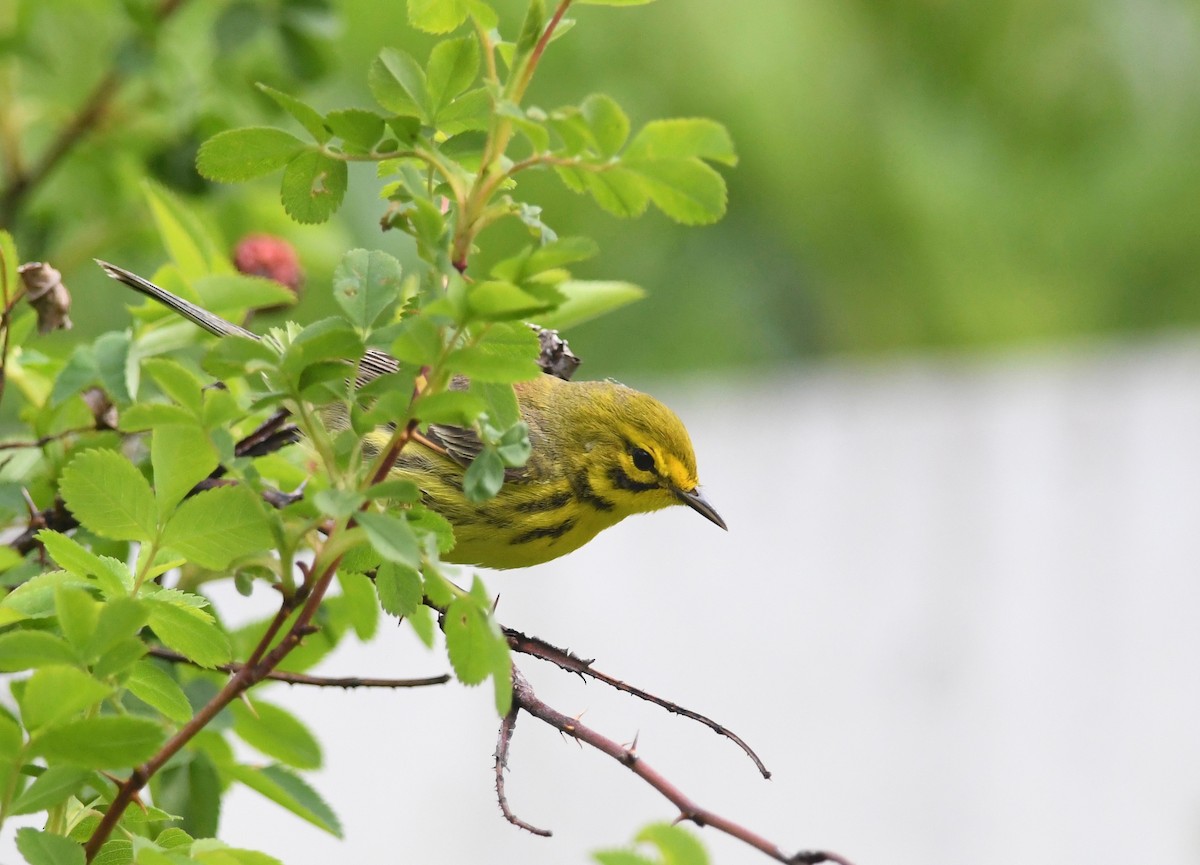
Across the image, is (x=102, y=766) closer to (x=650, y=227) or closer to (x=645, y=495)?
(x=645, y=495)

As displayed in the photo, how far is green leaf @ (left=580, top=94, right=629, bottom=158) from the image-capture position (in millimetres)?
835

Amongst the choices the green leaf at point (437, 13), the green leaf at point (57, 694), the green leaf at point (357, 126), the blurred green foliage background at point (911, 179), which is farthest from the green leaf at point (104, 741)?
the blurred green foliage background at point (911, 179)

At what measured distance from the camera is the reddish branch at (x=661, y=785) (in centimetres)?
79

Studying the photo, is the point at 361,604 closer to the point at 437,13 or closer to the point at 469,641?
the point at 469,641

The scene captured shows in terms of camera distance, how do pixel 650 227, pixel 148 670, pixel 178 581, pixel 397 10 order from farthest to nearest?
pixel 650 227 → pixel 397 10 → pixel 178 581 → pixel 148 670

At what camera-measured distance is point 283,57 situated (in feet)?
6.23

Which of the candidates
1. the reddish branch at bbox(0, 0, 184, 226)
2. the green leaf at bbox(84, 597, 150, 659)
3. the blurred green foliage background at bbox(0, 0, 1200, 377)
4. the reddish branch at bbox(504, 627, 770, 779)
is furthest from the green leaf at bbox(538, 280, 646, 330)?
the blurred green foliage background at bbox(0, 0, 1200, 377)

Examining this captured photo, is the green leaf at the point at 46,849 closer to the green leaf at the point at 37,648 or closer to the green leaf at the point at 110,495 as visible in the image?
the green leaf at the point at 37,648

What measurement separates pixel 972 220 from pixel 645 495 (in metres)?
3.80

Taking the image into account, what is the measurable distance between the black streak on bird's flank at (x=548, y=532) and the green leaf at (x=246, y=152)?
1103 millimetres

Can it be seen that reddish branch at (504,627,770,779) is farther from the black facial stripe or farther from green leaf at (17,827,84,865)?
the black facial stripe

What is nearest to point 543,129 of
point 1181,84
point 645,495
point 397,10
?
point 645,495

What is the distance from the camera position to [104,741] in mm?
825

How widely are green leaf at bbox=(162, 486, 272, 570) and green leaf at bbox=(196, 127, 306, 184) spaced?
22 cm
